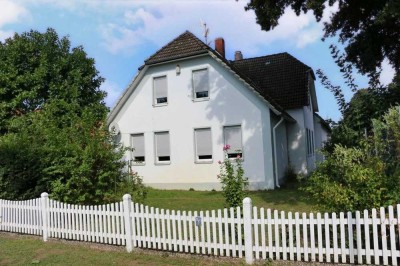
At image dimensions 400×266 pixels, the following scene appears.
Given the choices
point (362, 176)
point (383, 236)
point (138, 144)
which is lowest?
point (383, 236)

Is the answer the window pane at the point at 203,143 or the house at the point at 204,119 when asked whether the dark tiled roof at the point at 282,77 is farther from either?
the window pane at the point at 203,143

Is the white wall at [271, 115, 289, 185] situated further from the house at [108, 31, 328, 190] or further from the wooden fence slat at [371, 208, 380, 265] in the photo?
the wooden fence slat at [371, 208, 380, 265]

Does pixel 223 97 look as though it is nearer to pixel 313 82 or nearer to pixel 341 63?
pixel 341 63

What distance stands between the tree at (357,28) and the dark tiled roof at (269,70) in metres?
3.97

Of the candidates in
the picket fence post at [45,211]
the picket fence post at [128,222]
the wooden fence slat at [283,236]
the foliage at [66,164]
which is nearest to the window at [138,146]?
the foliage at [66,164]

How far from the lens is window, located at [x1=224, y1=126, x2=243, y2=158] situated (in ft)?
63.0

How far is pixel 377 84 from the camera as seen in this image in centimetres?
1381

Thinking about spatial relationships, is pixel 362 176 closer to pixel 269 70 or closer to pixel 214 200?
pixel 214 200

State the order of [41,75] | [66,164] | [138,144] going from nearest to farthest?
[66,164]
[138,144]
[41,75]

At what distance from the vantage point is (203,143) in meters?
20.1

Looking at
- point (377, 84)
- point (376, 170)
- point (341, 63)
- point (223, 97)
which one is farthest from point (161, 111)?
point (376, 170)

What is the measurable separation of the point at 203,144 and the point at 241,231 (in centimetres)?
1272

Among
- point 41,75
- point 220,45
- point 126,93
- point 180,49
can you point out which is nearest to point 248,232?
point 180,49

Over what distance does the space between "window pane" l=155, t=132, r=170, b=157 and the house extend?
0.05 metres
